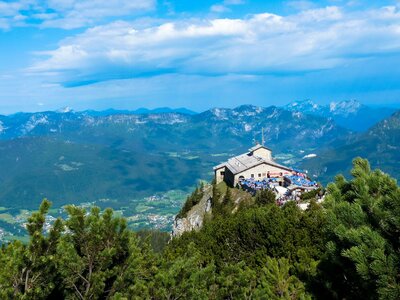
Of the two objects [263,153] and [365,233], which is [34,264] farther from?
[263,153]

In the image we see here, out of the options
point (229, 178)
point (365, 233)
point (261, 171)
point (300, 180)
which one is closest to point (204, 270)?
point (365, 233)

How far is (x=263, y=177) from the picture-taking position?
7825cm

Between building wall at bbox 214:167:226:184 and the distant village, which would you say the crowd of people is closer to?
the distant village

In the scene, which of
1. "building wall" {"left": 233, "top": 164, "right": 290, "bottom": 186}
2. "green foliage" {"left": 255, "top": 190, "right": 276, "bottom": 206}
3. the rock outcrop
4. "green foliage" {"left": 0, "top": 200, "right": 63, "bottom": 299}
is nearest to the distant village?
"building wall" {"left": 233, "top": 164, "right": 290, "bottom": 186}

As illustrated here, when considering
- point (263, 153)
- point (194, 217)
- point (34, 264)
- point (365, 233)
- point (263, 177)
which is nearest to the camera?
point (365, 233)

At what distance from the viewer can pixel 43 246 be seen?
12.5m

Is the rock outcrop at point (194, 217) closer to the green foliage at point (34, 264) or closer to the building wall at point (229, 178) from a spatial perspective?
the building wall at point (229, 178)

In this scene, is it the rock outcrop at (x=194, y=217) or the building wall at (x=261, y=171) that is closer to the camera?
the rock outcrop at (x=194, y=217)

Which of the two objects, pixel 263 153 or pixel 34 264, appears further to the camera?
pixel 263 153

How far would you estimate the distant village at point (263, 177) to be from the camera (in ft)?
208

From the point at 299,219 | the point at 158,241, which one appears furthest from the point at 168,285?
the point at 158,241

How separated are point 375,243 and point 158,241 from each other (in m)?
109

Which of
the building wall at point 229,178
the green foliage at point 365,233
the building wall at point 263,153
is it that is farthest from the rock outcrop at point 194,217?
the green foliage at point 365,233

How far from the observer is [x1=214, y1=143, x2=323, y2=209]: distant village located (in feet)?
208
